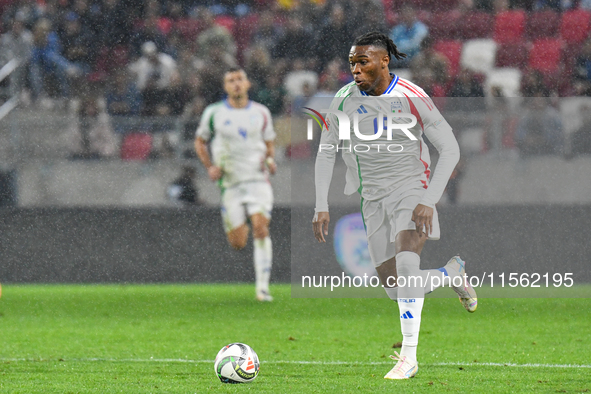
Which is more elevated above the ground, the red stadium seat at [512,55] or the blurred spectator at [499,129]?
the red stadium seat at [512,55]

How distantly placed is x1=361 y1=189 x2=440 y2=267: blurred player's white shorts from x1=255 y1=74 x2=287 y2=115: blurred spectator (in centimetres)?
510

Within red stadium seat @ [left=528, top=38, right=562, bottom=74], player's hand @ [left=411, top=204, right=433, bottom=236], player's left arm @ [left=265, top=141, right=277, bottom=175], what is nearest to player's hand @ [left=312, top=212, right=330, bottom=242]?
player's hand @ [left=411, top=204, right=433, bottom=236]

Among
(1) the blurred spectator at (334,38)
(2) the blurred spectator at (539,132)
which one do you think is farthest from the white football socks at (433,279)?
(1) the blurred spectator at (334,38)

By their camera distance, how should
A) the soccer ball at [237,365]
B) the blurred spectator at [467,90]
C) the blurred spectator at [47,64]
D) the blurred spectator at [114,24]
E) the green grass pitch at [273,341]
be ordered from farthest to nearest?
the blurred spectator at [114,24], the blurred spectator at [47,64], the blurred spectator at [467,90], the green grass pitch at [273,341], the soccer ball at [237,365]

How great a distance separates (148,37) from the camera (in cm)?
1104

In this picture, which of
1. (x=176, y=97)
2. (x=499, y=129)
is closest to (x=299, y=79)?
(x=176, y=97)

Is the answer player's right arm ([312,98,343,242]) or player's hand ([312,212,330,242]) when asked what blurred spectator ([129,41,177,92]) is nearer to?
player's right arm ([312,98,343,242])

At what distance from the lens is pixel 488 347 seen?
239 inches

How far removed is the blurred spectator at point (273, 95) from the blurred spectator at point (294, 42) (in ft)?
1.51

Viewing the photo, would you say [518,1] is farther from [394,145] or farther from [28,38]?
[394,145]

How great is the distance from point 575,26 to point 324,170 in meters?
7.01

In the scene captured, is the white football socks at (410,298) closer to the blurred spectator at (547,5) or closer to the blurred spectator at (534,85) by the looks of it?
the blurred spectator at (534,85)

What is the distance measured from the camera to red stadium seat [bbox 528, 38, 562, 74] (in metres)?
10.9

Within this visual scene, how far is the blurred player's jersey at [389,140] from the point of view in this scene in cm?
491
